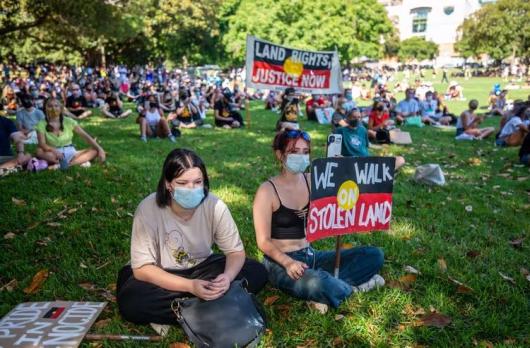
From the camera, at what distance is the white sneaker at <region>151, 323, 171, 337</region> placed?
3.24m

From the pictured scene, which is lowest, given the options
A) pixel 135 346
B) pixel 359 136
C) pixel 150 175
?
pixel 135 346

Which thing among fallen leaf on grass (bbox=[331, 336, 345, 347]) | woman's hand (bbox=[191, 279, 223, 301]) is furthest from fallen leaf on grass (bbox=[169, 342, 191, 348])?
fallen leaf on grass (bbox=[331, 336, 345, 347])

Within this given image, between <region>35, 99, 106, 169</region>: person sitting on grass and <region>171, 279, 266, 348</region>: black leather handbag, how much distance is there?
5407 millimetres

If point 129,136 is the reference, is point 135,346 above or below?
below

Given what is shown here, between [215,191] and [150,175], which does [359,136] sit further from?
[150,175]

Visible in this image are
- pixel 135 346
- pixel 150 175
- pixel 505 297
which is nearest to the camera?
pixel 135 346

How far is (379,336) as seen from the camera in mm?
3201

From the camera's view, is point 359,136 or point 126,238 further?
point 359,136

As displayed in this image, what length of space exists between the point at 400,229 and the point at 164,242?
315cm

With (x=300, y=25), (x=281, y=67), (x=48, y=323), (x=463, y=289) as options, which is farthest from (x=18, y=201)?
(x=300, y=25)

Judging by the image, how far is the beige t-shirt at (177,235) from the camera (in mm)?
3146

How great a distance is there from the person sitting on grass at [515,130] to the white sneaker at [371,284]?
917cm

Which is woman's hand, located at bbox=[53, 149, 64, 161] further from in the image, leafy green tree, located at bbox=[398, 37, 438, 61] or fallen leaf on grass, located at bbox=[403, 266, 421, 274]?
leafy green tree, located at bbox=[398, 37, 438, 61]

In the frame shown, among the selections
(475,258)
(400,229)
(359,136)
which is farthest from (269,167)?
(475,258)
